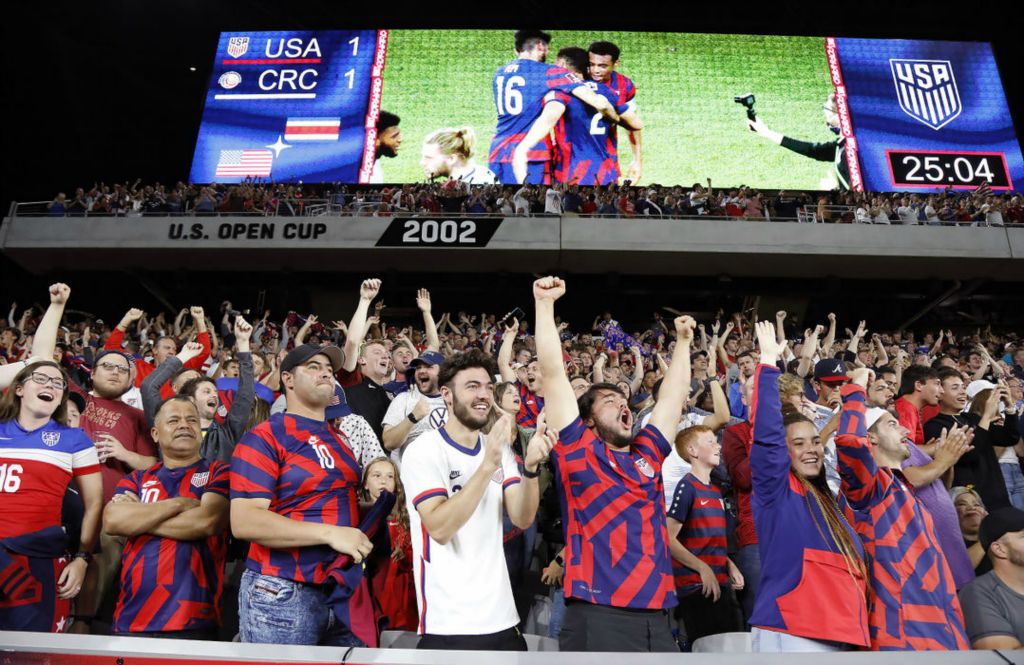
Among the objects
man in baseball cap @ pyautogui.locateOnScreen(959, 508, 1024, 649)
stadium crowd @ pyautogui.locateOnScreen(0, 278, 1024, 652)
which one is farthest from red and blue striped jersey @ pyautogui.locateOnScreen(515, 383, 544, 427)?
man in baseball cap @ pyautogui.locateOnScreen(959, 508, 1024, 649)

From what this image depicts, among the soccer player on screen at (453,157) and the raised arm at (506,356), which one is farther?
→ the soccer player on screen at (453,157)

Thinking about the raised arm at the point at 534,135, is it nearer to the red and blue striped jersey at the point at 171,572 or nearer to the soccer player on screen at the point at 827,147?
the soccer player on screen at the point at 827,147

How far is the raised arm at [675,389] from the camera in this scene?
3.30 m

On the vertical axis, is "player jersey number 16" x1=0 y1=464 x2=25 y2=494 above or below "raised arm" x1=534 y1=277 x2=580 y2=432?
below

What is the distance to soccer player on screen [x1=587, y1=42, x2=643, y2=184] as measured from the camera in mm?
20266

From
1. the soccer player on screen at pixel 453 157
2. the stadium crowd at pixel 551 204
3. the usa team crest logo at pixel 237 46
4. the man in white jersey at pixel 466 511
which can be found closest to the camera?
the man in white jersey at pixel 466 511

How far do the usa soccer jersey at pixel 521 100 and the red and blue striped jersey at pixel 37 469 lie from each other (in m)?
17.2

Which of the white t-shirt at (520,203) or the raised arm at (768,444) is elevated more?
the white t-shirt at (520,203)

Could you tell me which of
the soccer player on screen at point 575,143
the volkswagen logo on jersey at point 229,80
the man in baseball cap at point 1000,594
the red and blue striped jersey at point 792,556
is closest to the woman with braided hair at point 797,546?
the red and blue striped jersey at point 792,556

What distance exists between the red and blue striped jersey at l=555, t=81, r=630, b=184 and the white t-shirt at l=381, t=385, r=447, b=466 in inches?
599

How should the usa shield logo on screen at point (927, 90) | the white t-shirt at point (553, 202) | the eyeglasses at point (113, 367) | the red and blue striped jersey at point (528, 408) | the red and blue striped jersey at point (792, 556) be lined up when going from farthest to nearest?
1. the usa shield logo on screen at point (927, 90)
2. the white t-shirt at point (553, 202)
3. the red and blue striped jersey at point (528, 408)
4. the eyeglasses at point (113, 367)
5. the red and blue striped jersey at point (792, 556)

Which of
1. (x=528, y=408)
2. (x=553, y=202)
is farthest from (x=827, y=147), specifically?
(x=528, y=408)

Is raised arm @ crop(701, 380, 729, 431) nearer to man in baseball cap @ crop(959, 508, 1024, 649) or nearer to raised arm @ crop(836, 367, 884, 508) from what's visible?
raised arm @ crop(836, 367, 884, 508)

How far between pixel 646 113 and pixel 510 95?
404 cm
